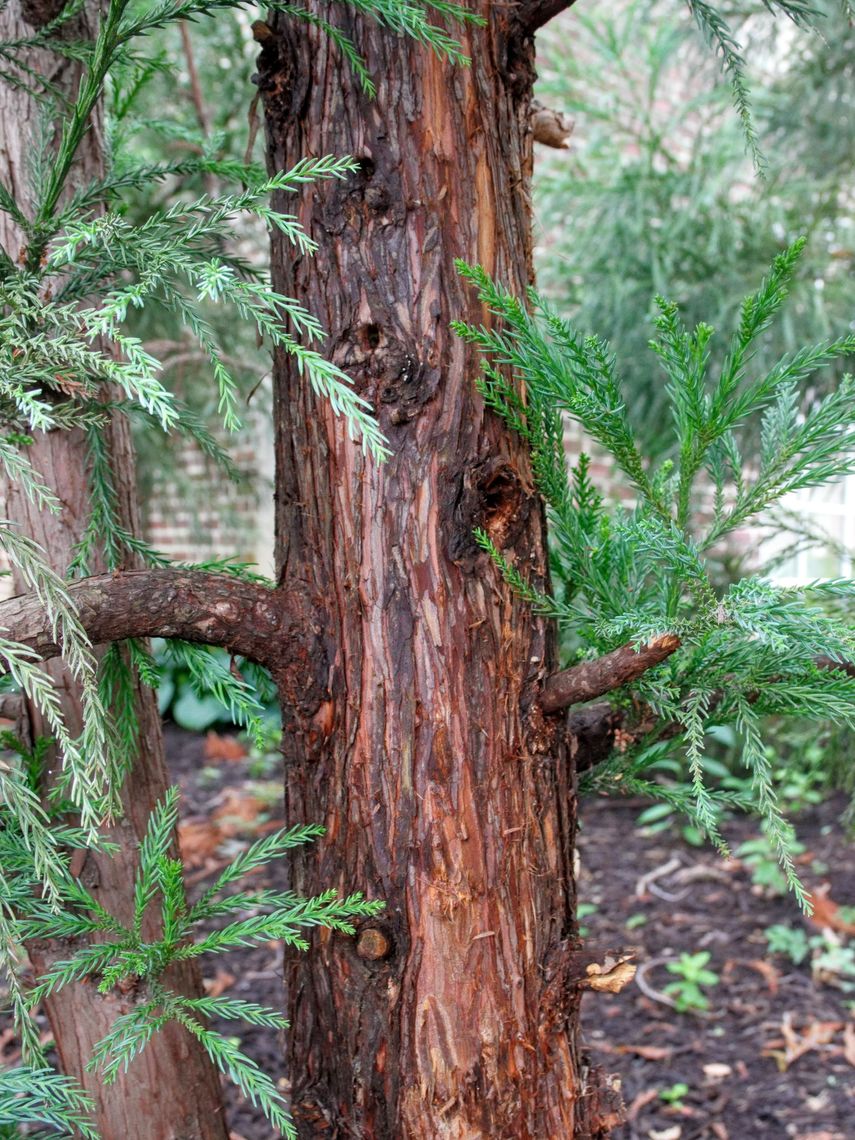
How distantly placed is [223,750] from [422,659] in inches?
193

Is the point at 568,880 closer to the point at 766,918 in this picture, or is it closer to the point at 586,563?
the point at 586,563

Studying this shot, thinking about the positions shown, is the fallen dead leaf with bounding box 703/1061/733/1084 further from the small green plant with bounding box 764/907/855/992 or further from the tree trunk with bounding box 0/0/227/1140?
the tree trunk with bounding box 0/0/227/1140

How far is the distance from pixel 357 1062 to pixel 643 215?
3.71 m

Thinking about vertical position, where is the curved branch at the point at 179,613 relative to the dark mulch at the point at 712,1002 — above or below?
above

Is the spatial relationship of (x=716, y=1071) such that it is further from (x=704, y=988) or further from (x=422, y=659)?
(x=422, y=659)

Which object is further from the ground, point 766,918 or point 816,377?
point 816,377

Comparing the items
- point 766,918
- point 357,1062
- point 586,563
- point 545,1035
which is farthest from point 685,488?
point 766,918

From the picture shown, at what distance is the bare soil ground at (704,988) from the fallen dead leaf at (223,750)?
82 cm

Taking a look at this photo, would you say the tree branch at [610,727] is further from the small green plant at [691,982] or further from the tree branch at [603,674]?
the small green plant at [691,982]

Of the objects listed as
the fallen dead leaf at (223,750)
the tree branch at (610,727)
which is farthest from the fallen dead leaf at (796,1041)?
the fallen dead leaf at (223,750)

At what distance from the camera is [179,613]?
4.31 feet

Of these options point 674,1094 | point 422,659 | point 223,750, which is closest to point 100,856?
point 422,659

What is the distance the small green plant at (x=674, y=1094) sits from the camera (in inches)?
113

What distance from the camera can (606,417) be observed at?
121 centimetres
